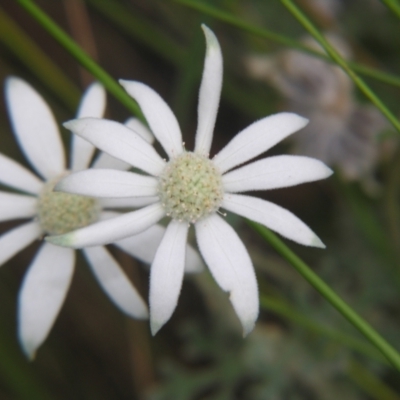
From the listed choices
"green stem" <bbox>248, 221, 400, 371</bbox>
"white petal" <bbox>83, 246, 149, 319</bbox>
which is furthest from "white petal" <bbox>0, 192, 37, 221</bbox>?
"green stem" <bbox>248, 221, 400, 371</bbox>

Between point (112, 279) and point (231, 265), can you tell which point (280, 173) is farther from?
point (112, 279)

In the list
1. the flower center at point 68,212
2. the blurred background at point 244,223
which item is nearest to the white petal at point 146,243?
the flower center at point 68,212

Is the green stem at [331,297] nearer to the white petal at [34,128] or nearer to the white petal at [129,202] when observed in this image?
the white petal at [129,202]

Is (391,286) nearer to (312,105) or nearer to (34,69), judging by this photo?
(312,105)

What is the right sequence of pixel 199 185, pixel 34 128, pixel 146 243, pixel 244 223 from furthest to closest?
1. pixel 244 223
2. pixel 34 128
3. pixel 146 243
4. pixel 199 185

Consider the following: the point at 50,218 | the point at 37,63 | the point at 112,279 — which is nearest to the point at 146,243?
the point at 112,279
